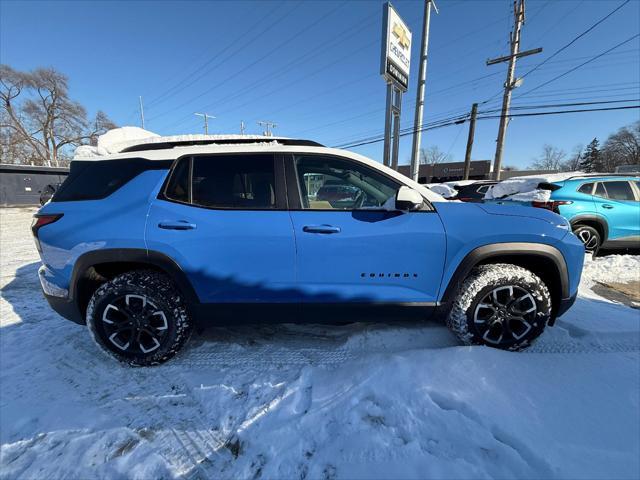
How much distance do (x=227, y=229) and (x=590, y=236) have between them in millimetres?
6653

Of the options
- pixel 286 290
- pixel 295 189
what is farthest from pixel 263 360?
pixel 295 189

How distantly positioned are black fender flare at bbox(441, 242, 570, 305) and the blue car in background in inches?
145

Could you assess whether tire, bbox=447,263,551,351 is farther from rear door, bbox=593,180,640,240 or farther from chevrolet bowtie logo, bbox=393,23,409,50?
chevrolet bowtie logo, bbox=393,23,409,50

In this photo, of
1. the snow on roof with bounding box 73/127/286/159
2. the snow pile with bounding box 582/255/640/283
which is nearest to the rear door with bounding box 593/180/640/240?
the snow pile with bounding box 582/255/640/283

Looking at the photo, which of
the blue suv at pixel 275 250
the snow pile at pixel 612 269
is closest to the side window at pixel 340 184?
the blue suv at pixel 275 250

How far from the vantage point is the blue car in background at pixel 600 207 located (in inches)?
206

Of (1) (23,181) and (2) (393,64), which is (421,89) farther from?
(1) (23,181)

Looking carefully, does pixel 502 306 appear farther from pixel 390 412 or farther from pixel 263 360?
pixel 263 360

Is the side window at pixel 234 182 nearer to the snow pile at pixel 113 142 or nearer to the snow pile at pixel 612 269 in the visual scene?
the snow pile at pixel 113 142

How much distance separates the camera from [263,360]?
2.40 m

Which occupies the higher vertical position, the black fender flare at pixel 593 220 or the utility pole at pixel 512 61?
the utility pole at pixel 512 61

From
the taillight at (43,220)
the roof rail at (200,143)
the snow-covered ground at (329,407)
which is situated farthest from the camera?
the roof rail at (200,143)

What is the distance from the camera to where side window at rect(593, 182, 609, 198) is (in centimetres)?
535

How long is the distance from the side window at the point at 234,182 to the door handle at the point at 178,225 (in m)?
0.18
